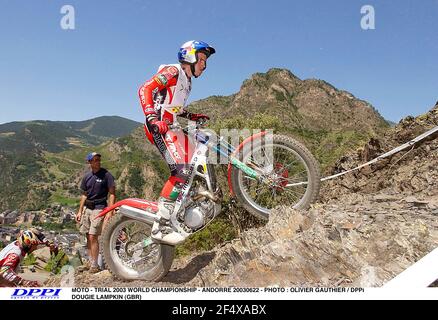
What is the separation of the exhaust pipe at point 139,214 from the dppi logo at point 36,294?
3.52 m

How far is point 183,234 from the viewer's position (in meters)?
6.30

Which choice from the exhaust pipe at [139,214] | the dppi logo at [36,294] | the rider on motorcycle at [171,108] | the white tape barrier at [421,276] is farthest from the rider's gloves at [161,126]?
the white tape barrier at [421,276]

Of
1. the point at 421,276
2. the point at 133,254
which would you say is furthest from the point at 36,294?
the point at 133,254

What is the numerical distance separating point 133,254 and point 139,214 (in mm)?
923

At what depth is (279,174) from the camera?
6074 millimetres

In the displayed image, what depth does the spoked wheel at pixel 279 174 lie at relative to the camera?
5.87 metres

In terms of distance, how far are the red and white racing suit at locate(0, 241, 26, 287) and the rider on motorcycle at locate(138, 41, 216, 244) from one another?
258 cm

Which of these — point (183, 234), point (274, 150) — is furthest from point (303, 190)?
point (183, 234)

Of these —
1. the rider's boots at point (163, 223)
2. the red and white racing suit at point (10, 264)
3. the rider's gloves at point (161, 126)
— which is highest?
the rider's gloves at point (161, 126)

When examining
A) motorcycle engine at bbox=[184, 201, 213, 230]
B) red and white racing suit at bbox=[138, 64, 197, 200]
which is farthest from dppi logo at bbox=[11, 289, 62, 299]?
red and white racing suit at bbox=[138, 64, 197, 200]

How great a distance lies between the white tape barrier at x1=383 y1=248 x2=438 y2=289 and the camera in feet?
8.15

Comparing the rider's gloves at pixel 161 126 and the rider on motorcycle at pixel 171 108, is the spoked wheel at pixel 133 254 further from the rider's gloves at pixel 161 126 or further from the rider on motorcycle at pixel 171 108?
the rider's gloves at pixel 161 126

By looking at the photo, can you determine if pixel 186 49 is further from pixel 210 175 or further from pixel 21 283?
pixel 21 283

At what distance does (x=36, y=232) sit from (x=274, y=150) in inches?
210
